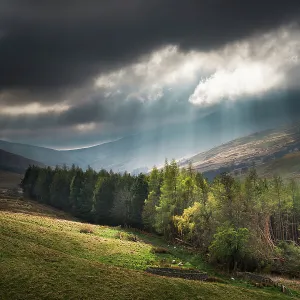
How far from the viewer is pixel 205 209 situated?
77.1 m

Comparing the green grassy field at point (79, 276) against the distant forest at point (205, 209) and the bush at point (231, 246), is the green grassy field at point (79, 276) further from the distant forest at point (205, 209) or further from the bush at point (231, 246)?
the distant forest at point (205, 209)

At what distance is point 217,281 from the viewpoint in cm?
4975

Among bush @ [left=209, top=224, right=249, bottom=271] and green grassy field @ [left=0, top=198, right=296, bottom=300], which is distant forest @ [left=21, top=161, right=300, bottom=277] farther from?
green grassy field @ [left=0, top=198, right=296, bottom=300]

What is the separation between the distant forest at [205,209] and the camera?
65250 millimetres

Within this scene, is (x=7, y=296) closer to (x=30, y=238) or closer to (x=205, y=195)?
(x=30, y=238)

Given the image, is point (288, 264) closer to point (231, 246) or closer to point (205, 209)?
point (231, 246)

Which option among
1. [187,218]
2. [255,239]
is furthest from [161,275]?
[187,218]

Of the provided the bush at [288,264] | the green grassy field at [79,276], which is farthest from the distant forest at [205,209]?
the green grassy field at [79,276]

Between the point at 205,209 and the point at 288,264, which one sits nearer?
the point at 288,264

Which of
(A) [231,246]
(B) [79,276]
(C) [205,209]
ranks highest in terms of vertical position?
(C) [205,209]

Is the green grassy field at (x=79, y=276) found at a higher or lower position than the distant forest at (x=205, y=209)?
lower

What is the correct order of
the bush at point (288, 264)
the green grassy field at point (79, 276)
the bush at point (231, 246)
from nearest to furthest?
the green grassy field at point (79, 276) → the bush at point (231, 246) → the bush at point (288, 264)

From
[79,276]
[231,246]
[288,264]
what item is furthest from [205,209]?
[79,276]

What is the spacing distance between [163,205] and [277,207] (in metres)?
36.8
